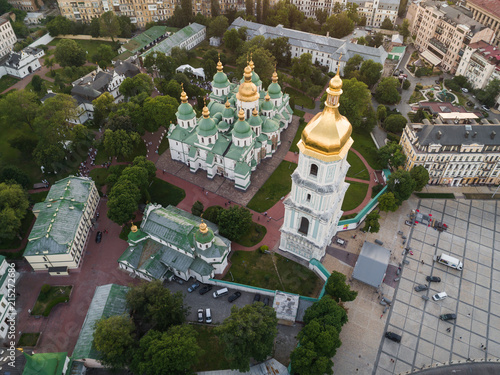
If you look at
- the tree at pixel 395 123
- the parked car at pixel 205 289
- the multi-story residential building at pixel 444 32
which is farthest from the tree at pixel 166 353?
the multi-story residential building at pixel 444 32

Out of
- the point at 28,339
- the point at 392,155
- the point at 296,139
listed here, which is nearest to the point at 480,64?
the point at 392,155

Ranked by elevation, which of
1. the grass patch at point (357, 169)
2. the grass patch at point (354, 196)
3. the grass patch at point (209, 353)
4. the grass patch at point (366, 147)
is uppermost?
the grass patch at point (366, 147)

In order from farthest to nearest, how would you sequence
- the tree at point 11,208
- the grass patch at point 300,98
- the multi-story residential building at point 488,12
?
1. the multi-story residential building at point 488,12
2. the grass patch at point 300,98
3. the tree at point 11,208

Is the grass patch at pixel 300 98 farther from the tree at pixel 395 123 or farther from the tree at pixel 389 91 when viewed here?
the tree at pixel 395 123

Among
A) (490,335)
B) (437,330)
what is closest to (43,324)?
(437,330)

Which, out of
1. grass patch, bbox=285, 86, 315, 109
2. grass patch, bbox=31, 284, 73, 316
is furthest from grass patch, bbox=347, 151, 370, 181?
grass patch, bbox=31, 284, 73, 316

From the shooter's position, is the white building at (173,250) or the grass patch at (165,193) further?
the grass patch at (165,193)

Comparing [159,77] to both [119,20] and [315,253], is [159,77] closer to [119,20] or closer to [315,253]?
[119,20]

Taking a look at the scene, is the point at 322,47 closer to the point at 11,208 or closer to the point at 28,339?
the point at 11,208
